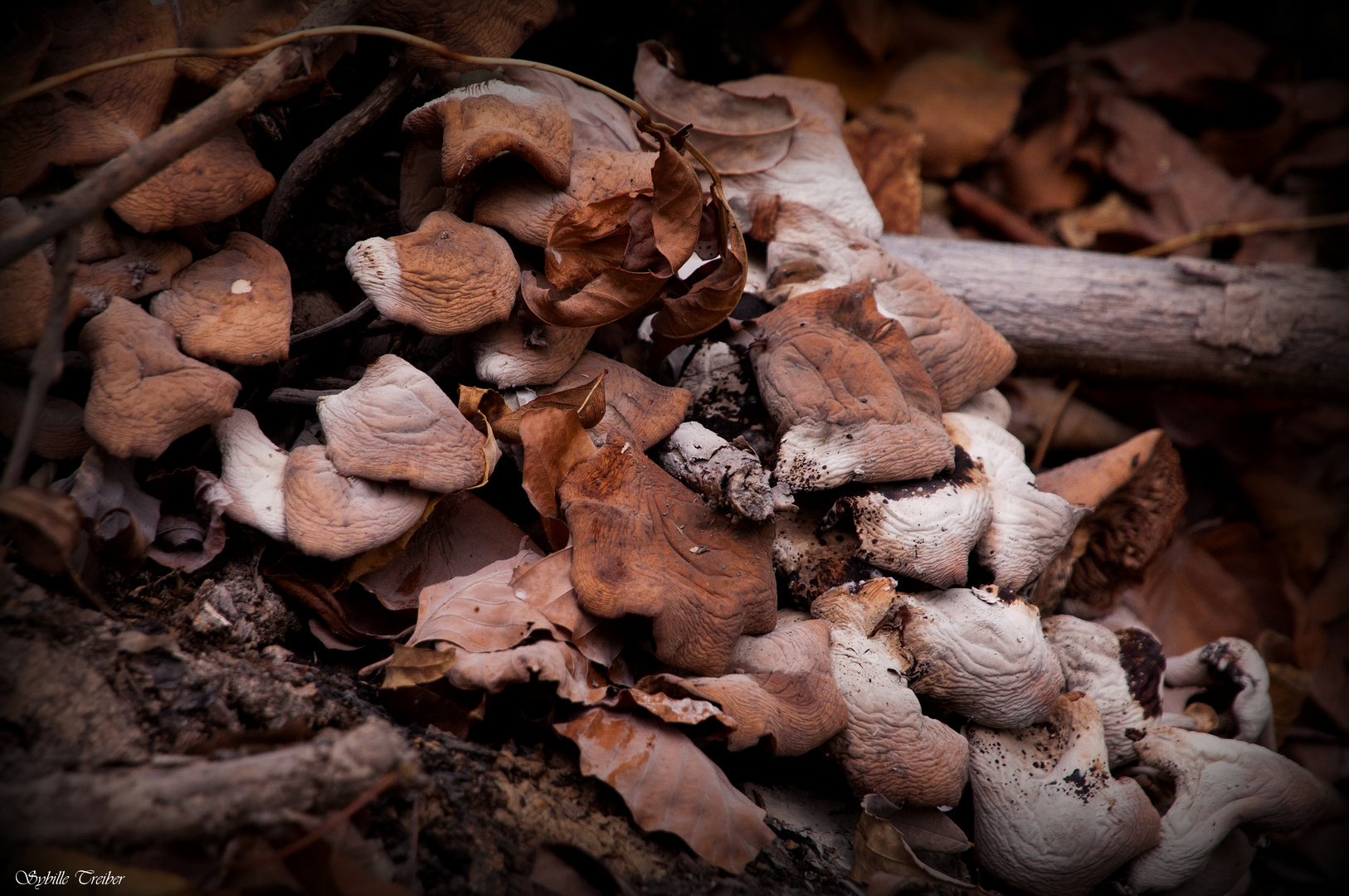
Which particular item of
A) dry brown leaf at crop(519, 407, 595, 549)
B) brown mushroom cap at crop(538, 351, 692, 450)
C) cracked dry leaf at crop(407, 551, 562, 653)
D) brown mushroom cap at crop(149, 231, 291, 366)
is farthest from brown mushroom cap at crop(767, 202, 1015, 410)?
brown mushroom cap at crop(149, 231, 291, 366)

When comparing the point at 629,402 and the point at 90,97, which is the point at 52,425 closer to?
the point at 90,97

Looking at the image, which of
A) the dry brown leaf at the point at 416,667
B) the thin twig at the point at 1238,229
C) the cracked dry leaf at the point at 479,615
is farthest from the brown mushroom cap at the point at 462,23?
the thin twig at the point at 1238,229

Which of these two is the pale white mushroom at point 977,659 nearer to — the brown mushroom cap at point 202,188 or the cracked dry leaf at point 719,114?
the cracked dry leaf at point 719,114

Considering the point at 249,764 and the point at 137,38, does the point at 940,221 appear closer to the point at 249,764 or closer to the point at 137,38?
the point at 137,38

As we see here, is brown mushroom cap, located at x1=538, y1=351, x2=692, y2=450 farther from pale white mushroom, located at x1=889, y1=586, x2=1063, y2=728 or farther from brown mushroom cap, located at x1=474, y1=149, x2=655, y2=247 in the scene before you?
pale white mushroom, located at x1=889, y1=586, x2=1063, y2=728

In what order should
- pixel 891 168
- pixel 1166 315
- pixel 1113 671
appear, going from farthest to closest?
pixel 891 168
pixel 1166 315
pixel 1113 671

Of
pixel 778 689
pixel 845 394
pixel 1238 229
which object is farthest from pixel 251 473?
pixel 1238 229
